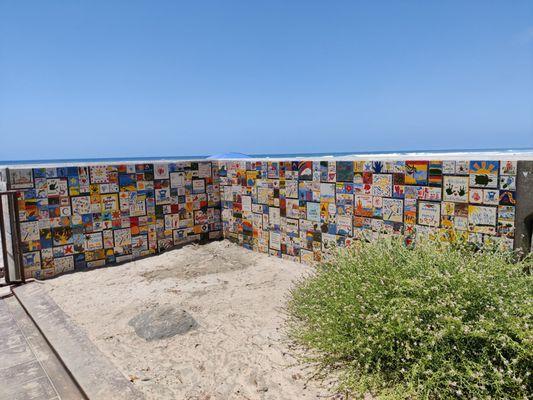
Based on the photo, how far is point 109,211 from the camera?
547 centimetres

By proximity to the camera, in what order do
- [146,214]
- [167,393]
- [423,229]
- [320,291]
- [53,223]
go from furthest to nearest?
[146,214], [53,223], [423,229], [320,291], [167,393]

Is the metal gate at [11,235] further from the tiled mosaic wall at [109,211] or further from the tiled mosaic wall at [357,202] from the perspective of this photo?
the tiled mosaic wall at [357,202]

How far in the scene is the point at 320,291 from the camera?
125 inches

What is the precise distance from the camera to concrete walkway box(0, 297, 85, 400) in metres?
2.71

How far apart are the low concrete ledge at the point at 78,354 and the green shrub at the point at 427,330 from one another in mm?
1282

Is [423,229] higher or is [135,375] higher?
[423,229]

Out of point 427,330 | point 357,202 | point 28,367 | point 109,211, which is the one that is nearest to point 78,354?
point 28,367

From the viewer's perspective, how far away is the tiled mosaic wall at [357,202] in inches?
135

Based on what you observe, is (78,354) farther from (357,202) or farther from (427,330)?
(357,202)

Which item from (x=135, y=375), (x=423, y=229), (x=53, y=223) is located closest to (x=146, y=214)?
(x=53, y=223)

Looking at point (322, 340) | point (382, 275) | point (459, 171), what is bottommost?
point (322, 340)

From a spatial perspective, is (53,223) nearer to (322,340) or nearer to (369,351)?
(322,340)

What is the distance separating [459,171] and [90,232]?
15.0 ft

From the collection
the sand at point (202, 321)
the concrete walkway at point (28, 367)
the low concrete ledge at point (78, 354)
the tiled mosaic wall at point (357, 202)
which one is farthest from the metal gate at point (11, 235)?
the tiled mosaic wall at point (357, 202)
